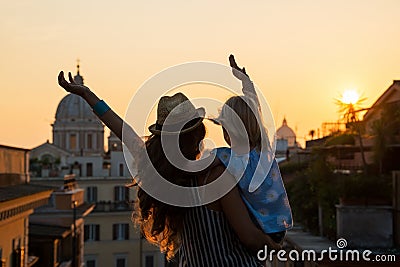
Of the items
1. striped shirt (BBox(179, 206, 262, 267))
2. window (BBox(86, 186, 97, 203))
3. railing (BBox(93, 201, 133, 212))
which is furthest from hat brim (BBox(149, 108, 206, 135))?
window (BBox(86, 186, 97, 203))

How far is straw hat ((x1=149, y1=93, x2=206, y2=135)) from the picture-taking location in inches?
110

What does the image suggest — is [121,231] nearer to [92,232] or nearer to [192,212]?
[92,232]

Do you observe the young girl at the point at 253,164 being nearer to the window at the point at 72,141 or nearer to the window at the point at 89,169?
the window at the point at 89,169

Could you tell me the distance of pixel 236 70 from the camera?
311 cm

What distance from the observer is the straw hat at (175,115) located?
2.79 meters

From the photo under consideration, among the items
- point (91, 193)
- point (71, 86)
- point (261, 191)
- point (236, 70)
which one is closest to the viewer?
point (261, 191)

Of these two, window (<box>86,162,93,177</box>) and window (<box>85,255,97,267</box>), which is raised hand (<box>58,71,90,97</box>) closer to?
window (<box>85,255,97,267</box>)

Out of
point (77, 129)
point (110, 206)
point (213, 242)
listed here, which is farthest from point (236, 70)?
point (77, 129)

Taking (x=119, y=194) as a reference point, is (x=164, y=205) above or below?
above

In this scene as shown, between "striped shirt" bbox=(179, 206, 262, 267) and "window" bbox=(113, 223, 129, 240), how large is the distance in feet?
166

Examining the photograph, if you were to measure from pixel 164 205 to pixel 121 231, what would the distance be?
168ft

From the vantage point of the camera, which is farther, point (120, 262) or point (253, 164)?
point (120, 262)

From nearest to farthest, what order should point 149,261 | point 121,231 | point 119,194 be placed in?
point 149,261, point 121,231, point 119,194

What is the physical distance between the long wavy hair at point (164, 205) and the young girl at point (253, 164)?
0.10 m
